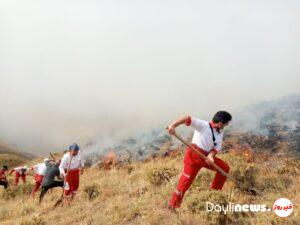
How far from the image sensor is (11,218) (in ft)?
40.1

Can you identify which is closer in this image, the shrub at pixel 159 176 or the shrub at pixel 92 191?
the shrub at pixel 159 176

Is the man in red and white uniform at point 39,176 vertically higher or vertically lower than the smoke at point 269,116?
higher

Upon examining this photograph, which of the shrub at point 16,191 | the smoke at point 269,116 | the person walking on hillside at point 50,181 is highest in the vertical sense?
the person walking on hillside at point 50,181

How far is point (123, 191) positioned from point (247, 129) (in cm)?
1597

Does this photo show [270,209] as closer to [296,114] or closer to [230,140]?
[230,140]

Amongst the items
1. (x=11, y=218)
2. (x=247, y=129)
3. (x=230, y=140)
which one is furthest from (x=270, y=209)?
(x=247, y=129)

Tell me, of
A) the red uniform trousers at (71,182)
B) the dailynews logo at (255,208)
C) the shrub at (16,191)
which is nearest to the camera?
the dailynews logo at (255,208)

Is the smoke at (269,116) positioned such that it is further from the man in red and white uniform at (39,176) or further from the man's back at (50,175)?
the man's back at (50,175)

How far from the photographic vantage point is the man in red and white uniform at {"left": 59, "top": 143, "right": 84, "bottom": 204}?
42.3ft

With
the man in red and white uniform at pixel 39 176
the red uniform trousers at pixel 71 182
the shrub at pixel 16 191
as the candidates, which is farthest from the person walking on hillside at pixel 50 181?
the shrub at pixel 16 191

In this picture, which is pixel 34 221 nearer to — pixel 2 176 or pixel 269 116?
pixel 2 176

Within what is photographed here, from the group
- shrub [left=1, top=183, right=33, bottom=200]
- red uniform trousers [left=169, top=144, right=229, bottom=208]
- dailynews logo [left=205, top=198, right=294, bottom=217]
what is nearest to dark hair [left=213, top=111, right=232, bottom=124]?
red uniform trousers [left=169, top=144, right=229, bottom=208]

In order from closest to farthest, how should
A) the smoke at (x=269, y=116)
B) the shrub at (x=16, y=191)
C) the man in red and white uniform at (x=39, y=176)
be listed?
the man in red and white uniform at (x=39, y=176) → the shrub at (x=16, y=191) → the smoke at (x=269, y=116)

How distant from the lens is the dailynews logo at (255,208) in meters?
8.31
